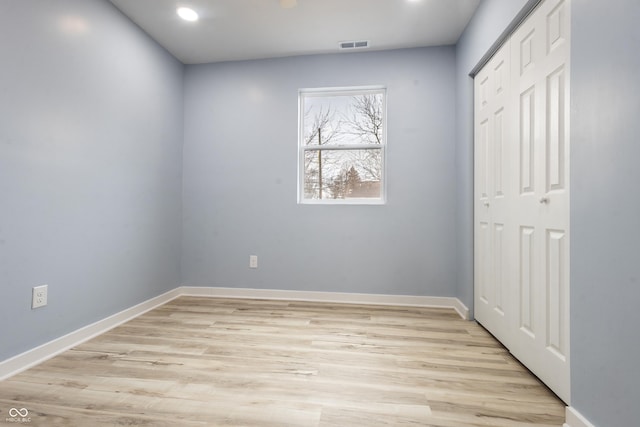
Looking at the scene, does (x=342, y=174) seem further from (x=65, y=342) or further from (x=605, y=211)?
(x=65, y=342)

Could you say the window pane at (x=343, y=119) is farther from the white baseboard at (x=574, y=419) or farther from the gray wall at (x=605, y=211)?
the white baseboard at (x=574, y=419)

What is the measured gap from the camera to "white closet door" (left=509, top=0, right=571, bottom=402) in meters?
1.48

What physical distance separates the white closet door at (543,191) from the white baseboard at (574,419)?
0.48ft

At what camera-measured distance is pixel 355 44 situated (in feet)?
9.77

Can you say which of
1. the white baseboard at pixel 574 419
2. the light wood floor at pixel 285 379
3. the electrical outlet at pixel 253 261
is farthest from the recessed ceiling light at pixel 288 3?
the white baseboard at pixel 574 419

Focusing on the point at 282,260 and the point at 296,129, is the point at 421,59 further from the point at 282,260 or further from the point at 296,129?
the point at 282,260

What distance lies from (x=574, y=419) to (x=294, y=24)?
121 inches

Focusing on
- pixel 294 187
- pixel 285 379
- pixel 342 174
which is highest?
pixel 342 174

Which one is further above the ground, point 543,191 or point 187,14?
point 187,14

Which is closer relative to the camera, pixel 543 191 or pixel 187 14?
pixel 543 191

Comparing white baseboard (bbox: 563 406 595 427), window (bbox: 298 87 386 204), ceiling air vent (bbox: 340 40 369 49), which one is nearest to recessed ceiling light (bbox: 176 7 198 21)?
window (bbox: 298 87 386 204)

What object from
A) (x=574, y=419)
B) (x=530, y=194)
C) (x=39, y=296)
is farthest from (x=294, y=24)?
(x=574, y=419)

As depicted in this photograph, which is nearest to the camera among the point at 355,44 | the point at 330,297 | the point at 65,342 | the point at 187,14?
the point at 65,342

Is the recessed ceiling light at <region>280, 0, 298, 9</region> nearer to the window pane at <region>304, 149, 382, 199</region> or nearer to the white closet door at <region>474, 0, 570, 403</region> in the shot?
the window pane at <region>304, 149, 382, 199</region>
